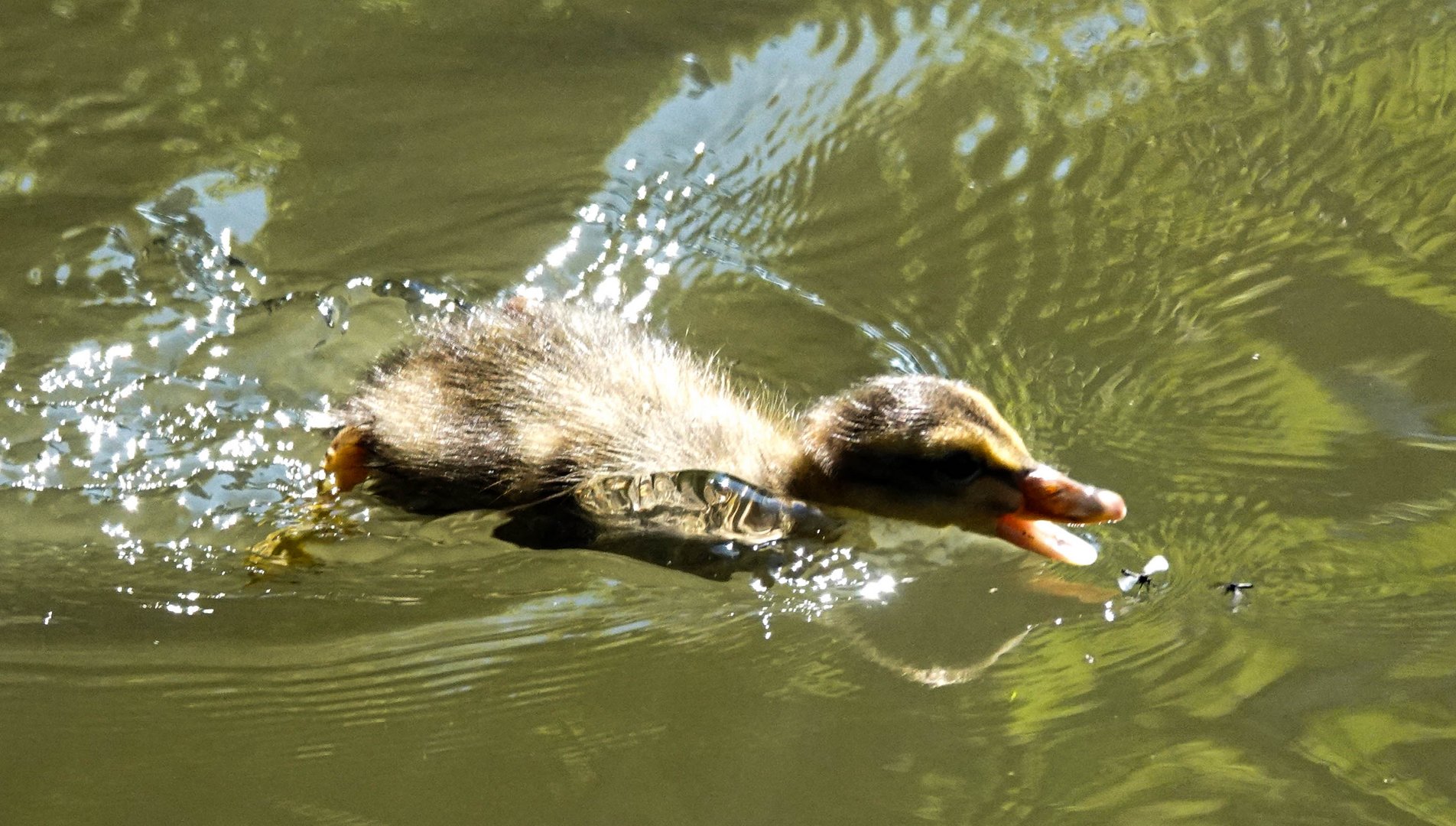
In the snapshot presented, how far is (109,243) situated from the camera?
422cm

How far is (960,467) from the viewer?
324 cm

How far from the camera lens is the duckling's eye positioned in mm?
3223

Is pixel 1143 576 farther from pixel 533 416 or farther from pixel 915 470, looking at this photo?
pixel 533 416

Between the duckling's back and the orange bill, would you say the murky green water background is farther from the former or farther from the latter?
the duckling's back

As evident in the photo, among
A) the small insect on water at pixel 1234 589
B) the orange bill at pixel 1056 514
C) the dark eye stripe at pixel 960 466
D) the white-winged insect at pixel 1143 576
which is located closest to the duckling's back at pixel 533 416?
the dark eye stripe at pixel 960 466

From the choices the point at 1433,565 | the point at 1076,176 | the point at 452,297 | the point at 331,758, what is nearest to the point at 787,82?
the point at 1076,176

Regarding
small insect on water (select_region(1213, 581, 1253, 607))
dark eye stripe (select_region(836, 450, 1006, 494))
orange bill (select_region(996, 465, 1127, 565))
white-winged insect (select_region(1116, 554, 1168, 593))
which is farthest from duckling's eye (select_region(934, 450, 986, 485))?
small insect on water (select_region(1213, 581, 1253, 607))

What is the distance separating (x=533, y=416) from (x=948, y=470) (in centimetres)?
90

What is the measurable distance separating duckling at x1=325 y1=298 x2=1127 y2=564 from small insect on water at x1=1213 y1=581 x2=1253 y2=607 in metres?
0.27

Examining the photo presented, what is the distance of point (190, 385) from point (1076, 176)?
2432 millimetres

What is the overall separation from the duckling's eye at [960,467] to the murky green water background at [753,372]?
6.9 inches

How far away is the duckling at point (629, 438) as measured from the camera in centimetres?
323

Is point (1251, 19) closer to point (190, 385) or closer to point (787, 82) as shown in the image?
point (787, 82)

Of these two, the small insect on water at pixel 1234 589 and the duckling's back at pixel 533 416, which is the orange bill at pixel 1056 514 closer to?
the small insect on water at pixel 1234 589
